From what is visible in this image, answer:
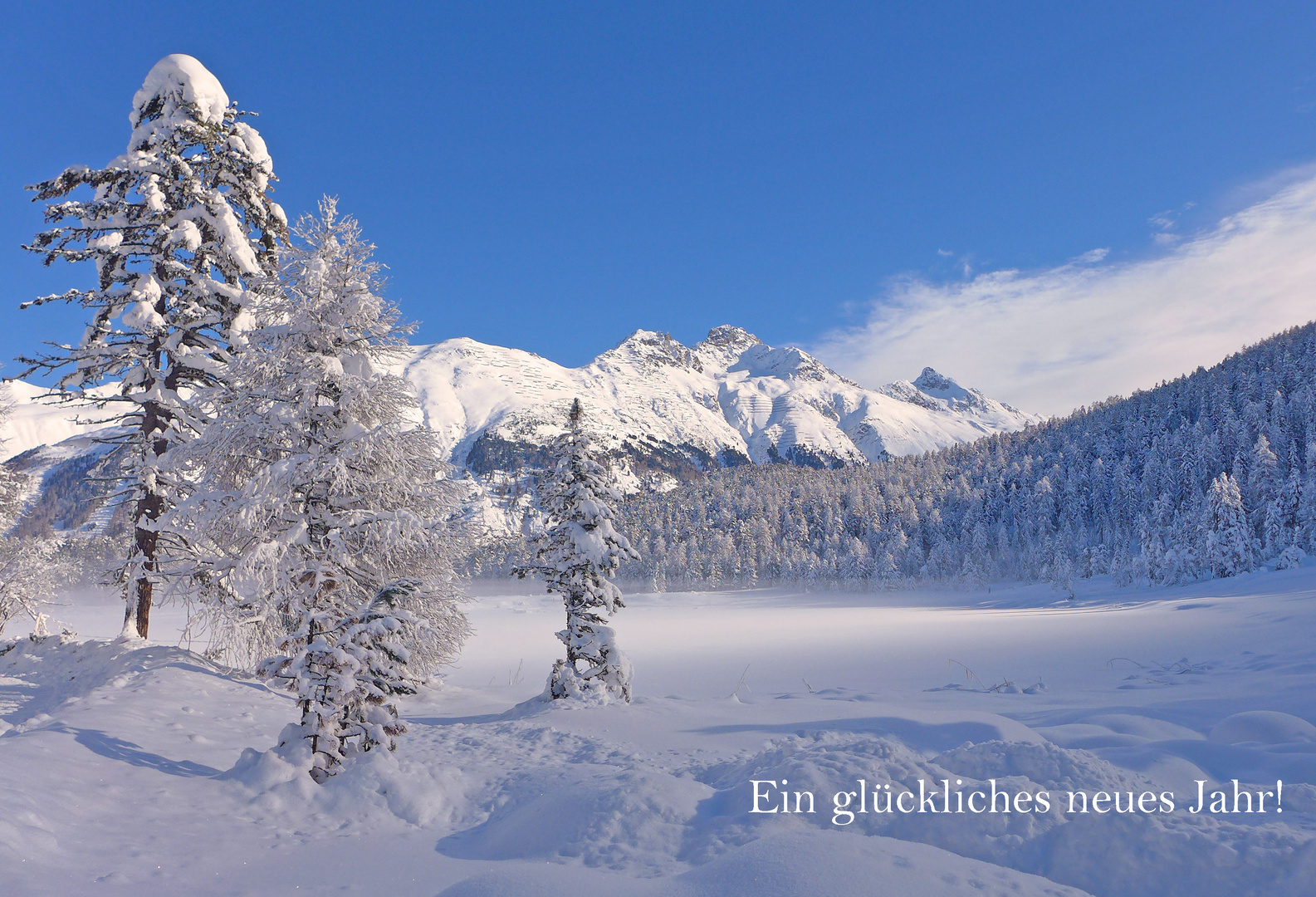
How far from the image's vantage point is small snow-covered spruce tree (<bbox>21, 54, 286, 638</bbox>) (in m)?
13.7

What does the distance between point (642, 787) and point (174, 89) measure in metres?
18.1

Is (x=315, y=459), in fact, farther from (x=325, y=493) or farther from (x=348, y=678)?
(x=348, y=678)

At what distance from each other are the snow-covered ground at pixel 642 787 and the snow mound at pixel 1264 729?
33mm

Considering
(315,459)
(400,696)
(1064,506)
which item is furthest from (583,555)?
(1064,506)

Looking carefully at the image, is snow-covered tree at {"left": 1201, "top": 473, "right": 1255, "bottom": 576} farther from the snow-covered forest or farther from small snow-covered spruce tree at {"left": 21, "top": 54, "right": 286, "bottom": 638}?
small snow-covered spruce tree at {"left": 21, "top": 54, "right": 286, "bottom": 638}

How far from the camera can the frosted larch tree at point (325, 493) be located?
8.39 metres

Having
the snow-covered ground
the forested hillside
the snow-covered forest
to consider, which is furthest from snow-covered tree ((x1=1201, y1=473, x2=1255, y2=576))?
the snow-covered ground

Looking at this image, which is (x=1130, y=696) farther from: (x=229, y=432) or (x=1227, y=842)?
(x=229, y=432)

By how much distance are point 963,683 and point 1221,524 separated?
2298 inches

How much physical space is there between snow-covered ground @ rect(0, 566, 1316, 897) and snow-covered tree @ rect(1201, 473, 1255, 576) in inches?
1971

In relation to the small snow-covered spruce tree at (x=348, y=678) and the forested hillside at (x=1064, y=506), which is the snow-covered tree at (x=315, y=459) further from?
the forested hillside at (x=1064, y=506)

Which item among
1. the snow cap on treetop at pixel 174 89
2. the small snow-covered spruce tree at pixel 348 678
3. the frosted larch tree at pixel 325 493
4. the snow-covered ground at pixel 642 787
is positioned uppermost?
the snow cap on treetop at pixel 174 89

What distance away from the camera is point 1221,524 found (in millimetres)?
57125

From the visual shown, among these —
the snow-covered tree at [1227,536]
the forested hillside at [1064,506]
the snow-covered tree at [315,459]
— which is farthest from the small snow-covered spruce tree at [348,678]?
the forested hillside at [1064,506]
